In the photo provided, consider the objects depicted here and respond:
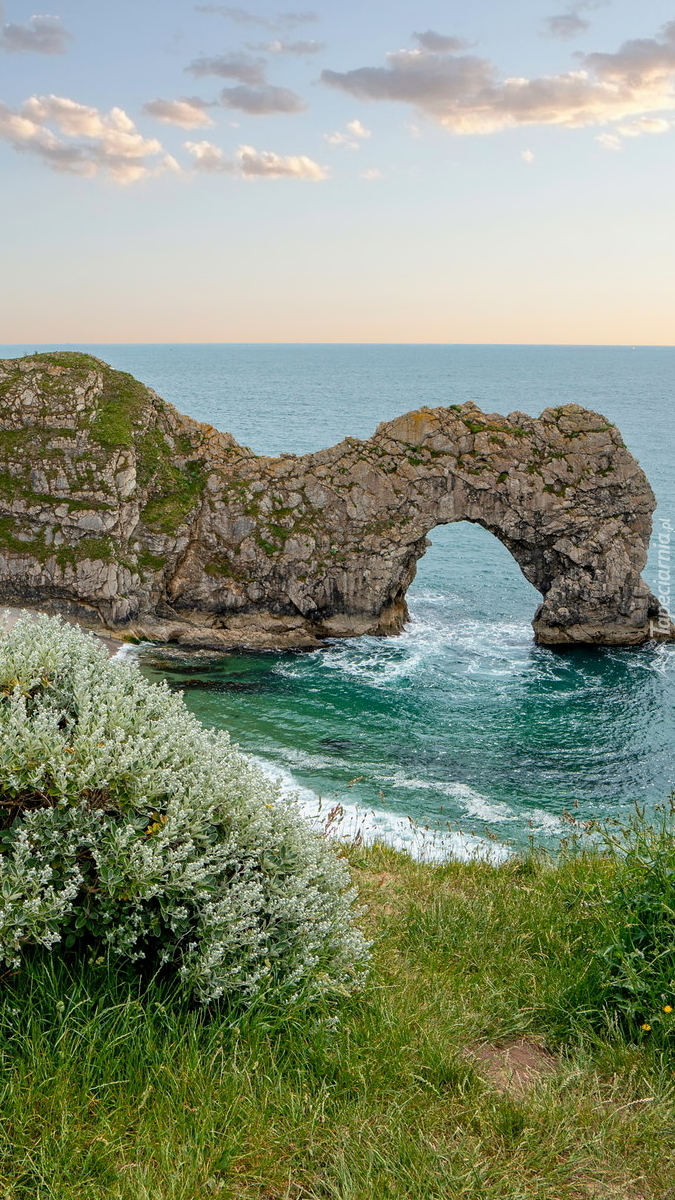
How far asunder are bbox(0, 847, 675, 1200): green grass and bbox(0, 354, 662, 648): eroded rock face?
132 ft

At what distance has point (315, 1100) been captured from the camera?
5379 millimetres

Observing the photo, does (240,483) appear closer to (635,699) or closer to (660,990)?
(635,699)

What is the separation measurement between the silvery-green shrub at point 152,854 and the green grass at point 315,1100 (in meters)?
0.30

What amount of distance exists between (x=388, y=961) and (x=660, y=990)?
7.64ft

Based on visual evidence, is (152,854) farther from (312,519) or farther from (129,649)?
(312,519)

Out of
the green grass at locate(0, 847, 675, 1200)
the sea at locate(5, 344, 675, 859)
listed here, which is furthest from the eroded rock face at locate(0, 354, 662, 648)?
the green grass at locate(0, 847, 675, 1200)

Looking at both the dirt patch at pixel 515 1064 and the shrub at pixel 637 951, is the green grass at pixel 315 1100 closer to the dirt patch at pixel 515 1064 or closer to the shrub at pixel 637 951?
the dirt patch at pixel 515 1064

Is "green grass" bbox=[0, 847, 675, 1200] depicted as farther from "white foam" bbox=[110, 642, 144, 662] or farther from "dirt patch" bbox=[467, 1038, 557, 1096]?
"white foam" bbox=[110, 642, 144, 662]

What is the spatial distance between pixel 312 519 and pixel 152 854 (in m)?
43.6

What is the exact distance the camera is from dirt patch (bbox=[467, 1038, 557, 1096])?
5.99 metres

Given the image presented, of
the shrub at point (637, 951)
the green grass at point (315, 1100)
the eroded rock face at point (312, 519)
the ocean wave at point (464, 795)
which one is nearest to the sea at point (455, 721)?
the ocean wave at point (464, 795)

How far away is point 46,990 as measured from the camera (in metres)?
5.66

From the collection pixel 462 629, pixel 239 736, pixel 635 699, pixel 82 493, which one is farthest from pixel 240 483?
pixel 635 699

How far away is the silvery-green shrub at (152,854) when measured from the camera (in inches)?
223
